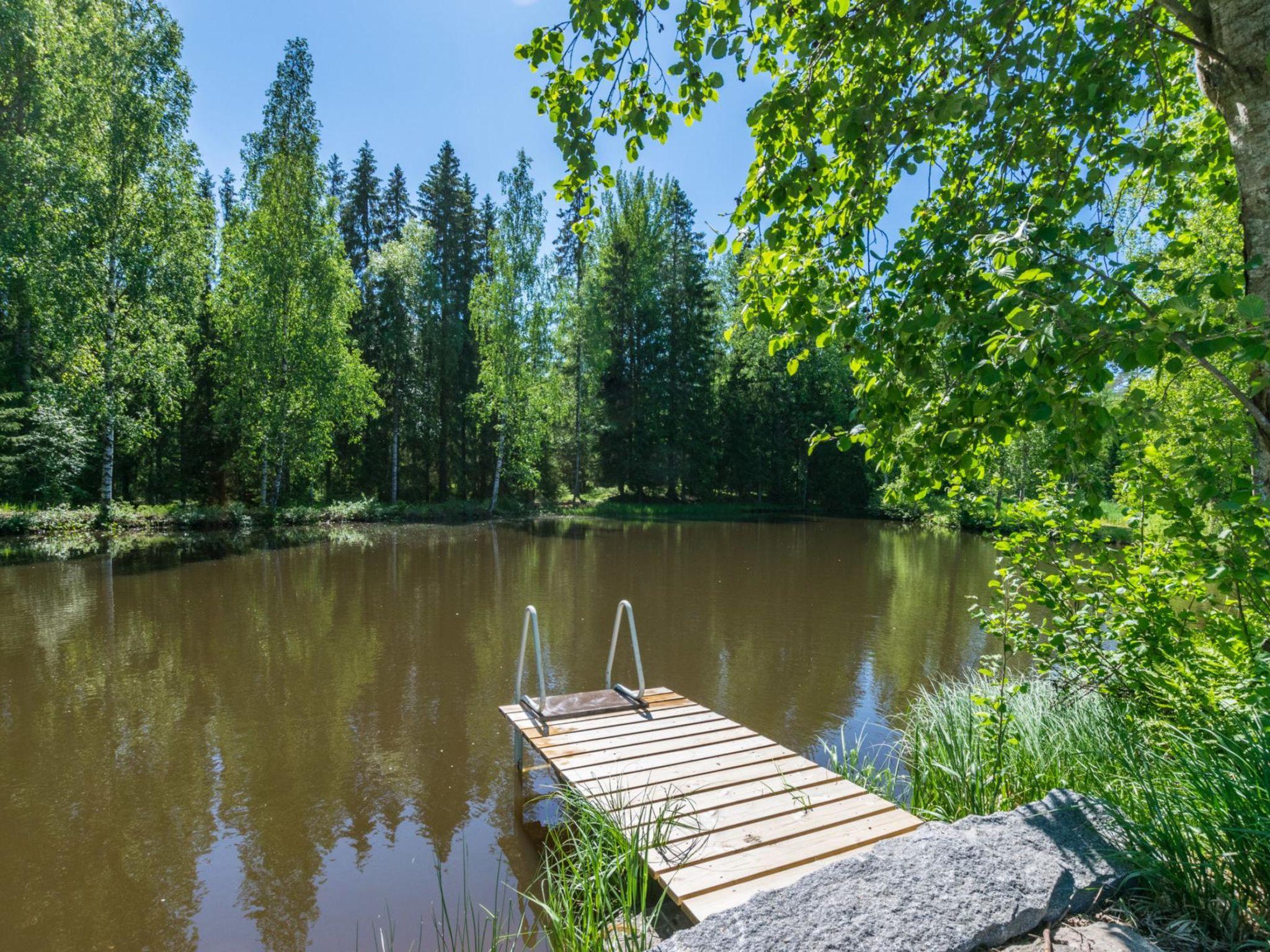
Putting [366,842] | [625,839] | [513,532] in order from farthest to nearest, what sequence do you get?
[513,532] → [366,842] → [625,839]

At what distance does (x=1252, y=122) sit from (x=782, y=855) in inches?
123

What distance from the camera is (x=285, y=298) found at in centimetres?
2002

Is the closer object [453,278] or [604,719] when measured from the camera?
[604,719]


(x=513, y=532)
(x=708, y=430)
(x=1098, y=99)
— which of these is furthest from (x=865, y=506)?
(x=1098, y=99)

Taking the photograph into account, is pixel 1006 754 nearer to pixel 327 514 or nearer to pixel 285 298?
pixel 327 514

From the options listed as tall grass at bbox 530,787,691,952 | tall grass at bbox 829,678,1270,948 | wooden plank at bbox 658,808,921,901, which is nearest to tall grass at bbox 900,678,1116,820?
tall grass at bbox 829,678,1270,948

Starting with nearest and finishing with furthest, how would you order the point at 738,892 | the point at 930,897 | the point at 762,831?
the point at 930,897 → the point at 738,892 → the point at 762,831

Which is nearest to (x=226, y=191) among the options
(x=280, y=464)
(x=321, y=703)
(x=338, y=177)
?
(x=338, y=177)

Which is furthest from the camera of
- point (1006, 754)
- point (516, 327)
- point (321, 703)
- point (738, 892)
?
point (516, 327)

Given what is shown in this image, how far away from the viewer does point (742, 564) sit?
15.1 m

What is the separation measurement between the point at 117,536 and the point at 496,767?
1506cm

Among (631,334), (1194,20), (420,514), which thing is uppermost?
(631,334)

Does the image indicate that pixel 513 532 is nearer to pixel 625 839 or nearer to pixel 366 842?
pixel 366 842

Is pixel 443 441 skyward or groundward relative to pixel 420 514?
skyward
